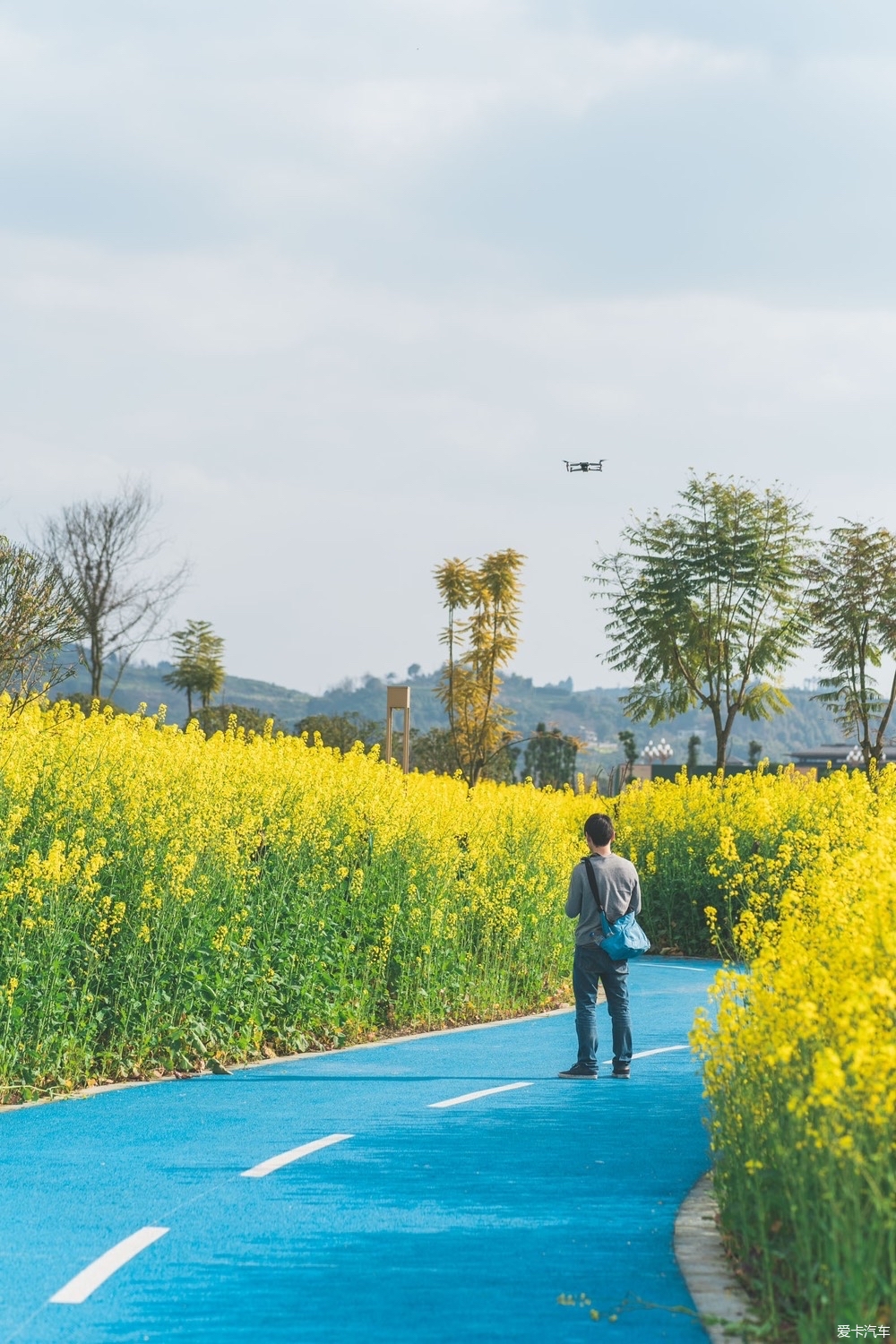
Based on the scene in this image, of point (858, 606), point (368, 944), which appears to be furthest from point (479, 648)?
point (368, 944)

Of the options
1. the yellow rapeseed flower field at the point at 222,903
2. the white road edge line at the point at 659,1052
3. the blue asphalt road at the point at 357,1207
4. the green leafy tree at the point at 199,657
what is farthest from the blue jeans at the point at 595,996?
the green leafy tree at the point at 199,657

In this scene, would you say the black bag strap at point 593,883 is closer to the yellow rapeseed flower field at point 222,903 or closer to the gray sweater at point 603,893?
the gray sweater at point 603,893

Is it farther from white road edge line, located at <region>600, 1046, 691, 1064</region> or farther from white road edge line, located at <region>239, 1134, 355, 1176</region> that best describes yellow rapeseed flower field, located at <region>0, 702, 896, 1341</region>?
white road edge line, located at <region>239, 1134, 355, 1176</region>

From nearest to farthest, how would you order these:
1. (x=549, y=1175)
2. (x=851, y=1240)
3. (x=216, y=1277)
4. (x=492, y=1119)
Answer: (x=851, y=1240) → (x=216, y=1277) → (x=549, y=1175) → (x=492, y=1119)

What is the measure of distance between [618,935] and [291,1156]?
4.19 meters

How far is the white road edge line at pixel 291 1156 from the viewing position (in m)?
8.29

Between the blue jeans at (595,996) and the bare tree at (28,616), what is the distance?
208 inches

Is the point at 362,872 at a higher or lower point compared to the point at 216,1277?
higher

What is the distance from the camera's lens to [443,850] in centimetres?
1600

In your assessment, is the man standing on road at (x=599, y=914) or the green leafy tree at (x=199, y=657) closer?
the man standing on road at (x=599, y=914)

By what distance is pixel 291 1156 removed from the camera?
8.73 meters

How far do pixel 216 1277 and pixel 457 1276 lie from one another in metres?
0.98

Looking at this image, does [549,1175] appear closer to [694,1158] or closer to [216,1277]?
[694,1158]

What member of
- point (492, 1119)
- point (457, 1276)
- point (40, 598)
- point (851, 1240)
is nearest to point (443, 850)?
point (40, 598)
